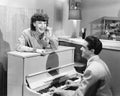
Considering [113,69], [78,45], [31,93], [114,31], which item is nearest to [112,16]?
[114,31]

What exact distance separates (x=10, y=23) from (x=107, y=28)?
1.89 m

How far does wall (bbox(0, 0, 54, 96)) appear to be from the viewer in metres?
2.46

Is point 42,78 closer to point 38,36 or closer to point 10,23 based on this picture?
point 38,36

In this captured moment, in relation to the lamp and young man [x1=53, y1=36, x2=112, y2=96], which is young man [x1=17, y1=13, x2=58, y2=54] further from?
the lamp

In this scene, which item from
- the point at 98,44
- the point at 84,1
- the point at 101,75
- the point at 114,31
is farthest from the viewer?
the point at 84,1

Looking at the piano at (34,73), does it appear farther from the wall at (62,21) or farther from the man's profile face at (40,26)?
the wall at (62,21)

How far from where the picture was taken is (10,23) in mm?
2543

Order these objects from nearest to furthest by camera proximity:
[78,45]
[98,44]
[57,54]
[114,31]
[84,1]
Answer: [98,44] < [57,54] < [78,45] < [114,31] < [84,1]

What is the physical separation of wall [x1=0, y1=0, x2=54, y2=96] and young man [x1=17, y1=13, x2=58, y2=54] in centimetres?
28

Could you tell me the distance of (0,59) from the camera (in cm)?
249

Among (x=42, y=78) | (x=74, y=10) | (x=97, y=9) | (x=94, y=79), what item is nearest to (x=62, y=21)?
(x=74, y=10)

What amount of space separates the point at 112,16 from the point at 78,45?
95 centimetres

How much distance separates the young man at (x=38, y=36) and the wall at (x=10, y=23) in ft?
0.91

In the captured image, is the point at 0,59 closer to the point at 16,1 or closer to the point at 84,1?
the point at 16,1
